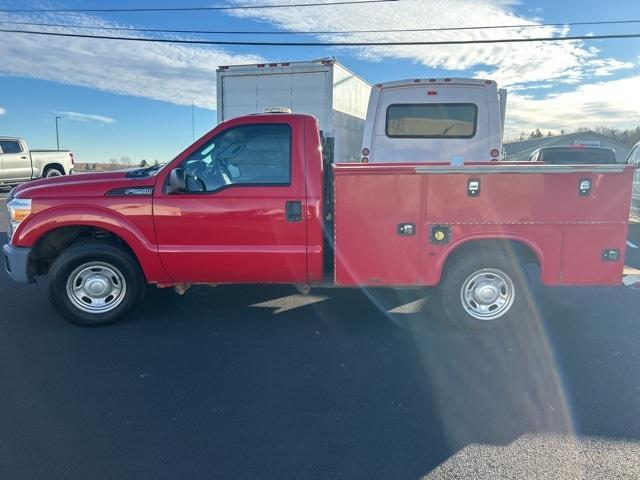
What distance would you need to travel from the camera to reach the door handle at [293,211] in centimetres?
450

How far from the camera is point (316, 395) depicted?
3500 mm

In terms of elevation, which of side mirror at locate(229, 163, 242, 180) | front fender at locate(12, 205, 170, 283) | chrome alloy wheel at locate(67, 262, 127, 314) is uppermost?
side mirror at locate(229, 163, 242, 180)

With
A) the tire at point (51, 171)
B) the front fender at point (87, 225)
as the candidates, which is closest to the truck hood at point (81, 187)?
the front fender at point (87, 225)

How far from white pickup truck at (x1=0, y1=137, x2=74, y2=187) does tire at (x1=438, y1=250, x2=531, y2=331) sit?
1753 cm

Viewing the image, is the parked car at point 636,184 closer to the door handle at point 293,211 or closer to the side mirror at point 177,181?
the door handle at point 293,211

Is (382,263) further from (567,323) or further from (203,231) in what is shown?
(567,323)

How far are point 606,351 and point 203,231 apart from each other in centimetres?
377

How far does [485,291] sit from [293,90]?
6007mm

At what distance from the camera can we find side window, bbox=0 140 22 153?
701 inches

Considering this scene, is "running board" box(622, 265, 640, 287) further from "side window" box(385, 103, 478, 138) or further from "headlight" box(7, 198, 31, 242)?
"headlight" box(7, 198, 31, 242)

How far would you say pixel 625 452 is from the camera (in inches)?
112

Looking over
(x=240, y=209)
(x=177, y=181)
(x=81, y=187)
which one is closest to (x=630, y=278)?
(x=240, y=209)

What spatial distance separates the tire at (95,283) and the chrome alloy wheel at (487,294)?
10.4 ft

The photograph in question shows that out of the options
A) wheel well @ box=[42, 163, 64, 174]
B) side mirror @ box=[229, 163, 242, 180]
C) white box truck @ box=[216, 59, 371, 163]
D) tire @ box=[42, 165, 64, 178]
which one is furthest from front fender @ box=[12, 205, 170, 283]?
wheel well @ box=[42, 163, 64, 174]
